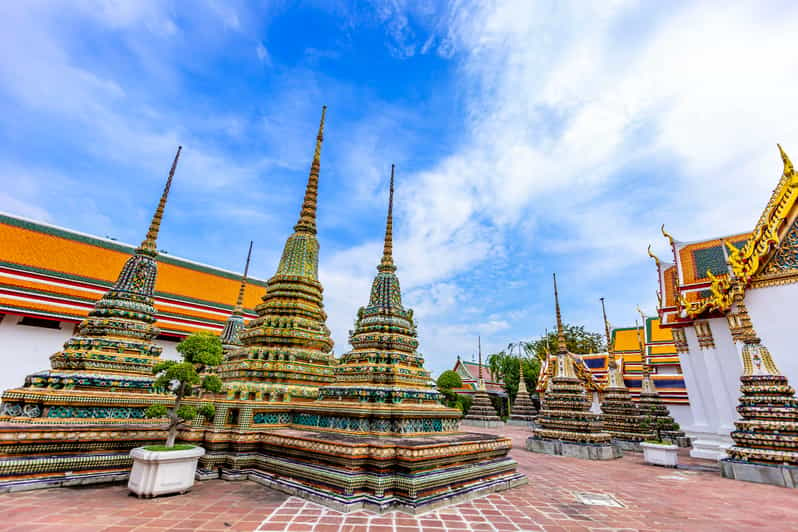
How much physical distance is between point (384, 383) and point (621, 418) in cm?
1293

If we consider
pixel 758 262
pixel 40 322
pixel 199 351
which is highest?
pixel 758 262

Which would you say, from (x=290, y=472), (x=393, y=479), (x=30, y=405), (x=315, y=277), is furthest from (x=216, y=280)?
(x=393, y=479)

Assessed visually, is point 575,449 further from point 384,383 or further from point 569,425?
point 384,383

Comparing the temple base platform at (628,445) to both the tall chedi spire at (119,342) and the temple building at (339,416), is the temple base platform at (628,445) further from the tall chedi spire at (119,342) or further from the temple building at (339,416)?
the tall chedi spire at (119,342)

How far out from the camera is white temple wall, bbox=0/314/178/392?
14281 mm

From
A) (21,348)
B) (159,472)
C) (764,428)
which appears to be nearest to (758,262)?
(764,428)

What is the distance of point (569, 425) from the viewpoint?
12.4m

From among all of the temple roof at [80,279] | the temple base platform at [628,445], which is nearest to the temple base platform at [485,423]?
the temple base platform at [628,445]

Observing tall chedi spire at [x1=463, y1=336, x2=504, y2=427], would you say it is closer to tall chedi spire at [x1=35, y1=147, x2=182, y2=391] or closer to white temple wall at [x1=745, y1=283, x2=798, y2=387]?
white temple wall at [x1=745, y1=283, x2=798, y2=387]

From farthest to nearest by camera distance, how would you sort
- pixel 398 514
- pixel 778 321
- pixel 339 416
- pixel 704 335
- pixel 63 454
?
pixel 704 335 < pixel 778 321 < pixel 339 416 < pixel 63 454 < pixel 398 514

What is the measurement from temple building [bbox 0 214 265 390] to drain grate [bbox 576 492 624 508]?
13.5 m

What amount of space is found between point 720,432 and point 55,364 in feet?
58.0

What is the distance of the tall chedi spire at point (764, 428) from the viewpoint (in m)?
7.86

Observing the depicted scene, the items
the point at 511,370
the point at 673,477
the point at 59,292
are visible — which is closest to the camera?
the point at 673,477
